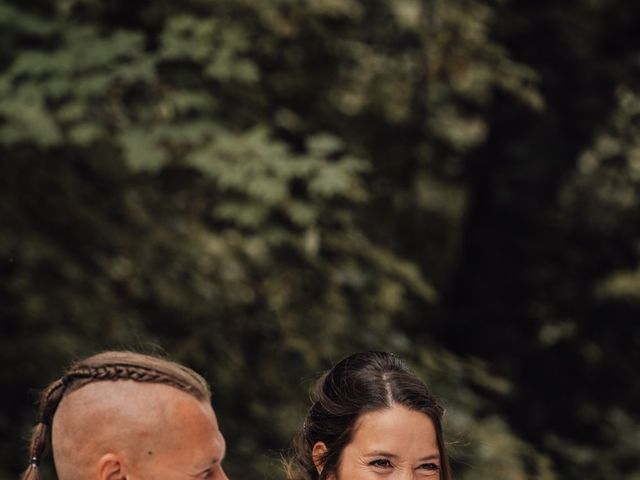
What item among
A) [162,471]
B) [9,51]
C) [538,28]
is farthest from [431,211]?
[162,471]

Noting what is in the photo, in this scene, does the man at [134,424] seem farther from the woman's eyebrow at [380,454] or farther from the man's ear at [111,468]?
the woman's eyebrow at [380,454]

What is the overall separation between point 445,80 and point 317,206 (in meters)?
2.03

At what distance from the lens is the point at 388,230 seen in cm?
793

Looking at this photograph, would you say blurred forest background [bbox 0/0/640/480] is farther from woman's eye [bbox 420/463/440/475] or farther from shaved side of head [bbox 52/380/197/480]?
shaved side of head [bbox 52/380/197/480]

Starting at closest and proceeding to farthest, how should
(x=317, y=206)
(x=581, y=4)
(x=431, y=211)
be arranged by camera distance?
(x=317, y=206) < (x=581, y=4) < (x=431, y=211)

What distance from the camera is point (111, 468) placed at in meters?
1.84

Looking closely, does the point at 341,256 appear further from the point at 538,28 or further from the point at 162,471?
the point at 162,471

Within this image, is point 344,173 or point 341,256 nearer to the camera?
point 344,173

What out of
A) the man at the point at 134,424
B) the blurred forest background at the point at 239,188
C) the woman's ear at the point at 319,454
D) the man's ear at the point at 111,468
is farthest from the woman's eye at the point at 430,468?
the blurred forest background at the point at 239,188

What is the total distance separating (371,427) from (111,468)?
1108mm

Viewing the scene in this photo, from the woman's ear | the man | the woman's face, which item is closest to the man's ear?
the man

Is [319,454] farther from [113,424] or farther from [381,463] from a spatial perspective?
[113,424]

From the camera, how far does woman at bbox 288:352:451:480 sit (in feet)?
8.98

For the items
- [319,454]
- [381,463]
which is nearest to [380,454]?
[381,463]
